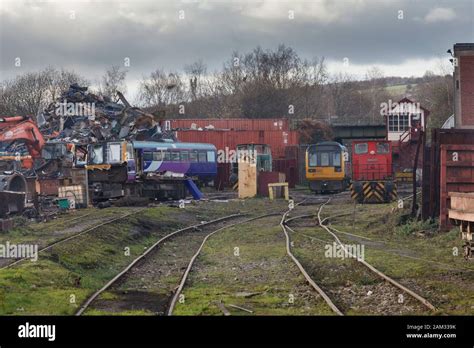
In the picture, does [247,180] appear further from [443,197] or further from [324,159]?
[443,197]

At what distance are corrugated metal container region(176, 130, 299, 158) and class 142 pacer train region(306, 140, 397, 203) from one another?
10.7 meters

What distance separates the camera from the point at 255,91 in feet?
168

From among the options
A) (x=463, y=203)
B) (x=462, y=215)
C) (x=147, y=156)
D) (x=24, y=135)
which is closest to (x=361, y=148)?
(x=147, y=156)

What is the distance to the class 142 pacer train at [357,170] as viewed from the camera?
117ft

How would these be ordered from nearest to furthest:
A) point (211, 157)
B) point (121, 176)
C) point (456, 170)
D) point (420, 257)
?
point (420, 257), point (456, 170), point (121, 176), point (211, 157)

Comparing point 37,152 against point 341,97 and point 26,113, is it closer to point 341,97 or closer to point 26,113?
point 26,113

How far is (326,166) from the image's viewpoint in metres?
46.3

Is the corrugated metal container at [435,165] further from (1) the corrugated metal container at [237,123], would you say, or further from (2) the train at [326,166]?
(1) the corrugated metal container at [237,123]

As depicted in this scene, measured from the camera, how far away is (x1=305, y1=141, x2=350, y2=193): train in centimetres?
4631

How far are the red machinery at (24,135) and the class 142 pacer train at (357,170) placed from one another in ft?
49.5

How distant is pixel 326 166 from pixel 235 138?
45.8 ft

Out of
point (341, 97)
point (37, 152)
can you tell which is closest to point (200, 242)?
point (37, 152)

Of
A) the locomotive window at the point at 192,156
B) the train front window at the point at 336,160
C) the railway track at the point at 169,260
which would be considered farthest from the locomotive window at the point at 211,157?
the railway track at the point at 169,260

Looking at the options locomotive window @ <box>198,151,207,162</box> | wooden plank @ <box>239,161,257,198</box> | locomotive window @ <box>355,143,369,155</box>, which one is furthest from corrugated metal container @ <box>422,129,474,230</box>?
locomotive window @ <box>198,151,207,162</box>
